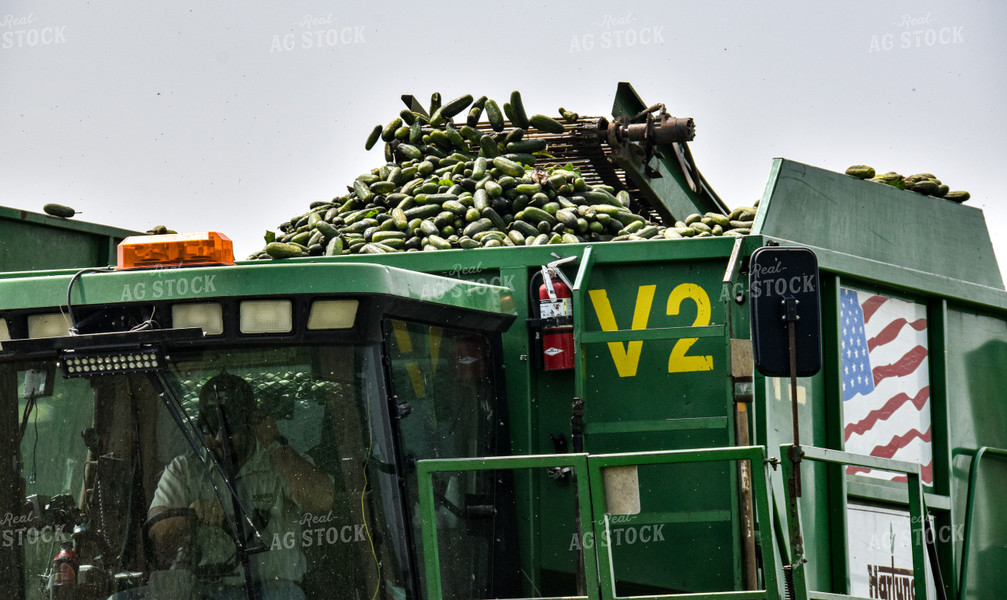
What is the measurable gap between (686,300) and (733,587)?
1155 mm

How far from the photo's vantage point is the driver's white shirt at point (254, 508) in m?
3.69

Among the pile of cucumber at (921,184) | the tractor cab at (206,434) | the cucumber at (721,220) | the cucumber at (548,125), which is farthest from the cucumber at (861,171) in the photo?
the tractor cab at (206,434)

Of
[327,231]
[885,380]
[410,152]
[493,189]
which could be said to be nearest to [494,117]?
[410,152]

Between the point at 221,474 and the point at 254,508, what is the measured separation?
0.15 meters

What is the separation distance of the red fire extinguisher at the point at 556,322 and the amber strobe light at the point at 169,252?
1384 mm

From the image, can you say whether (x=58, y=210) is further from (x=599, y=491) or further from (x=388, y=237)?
(x=599, y=491)

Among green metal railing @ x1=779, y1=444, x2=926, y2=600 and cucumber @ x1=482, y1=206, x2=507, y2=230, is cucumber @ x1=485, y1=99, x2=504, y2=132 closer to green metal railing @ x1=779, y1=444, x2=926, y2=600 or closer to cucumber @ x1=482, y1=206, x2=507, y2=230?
cucumber @ x1=482, y1=206, x2=507, y2=230

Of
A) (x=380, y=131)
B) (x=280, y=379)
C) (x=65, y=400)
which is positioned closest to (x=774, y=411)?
(x=280, y=379)

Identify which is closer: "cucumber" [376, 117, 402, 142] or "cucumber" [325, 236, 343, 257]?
"cucumber" [325, 236, 343, 257]

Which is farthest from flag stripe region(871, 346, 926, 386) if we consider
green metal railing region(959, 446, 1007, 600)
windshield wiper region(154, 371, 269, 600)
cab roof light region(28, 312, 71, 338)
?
cab roof light region(28, 312, 71, 338)

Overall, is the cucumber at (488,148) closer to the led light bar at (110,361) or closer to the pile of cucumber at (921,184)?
the pile of cucumber at (921,184)

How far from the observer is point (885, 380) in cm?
522

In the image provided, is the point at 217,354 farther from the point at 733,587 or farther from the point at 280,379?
the point at 733,587

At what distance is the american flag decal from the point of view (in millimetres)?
5043
